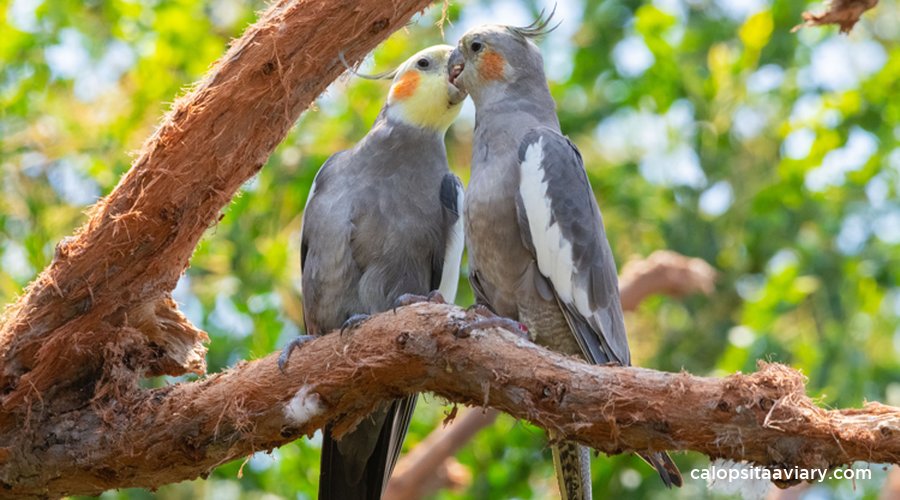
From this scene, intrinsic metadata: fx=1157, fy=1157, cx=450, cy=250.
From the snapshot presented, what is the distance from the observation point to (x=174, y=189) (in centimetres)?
427

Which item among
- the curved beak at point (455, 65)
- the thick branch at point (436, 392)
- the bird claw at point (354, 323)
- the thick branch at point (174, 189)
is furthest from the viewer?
the curved beak at point (455, 65)

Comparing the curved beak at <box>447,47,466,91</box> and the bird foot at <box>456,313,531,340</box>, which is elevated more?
the curved beak at <box>447,47,466,91</box>

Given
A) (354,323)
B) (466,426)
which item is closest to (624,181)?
(466,426)

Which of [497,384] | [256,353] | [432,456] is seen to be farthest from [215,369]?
[497,384]

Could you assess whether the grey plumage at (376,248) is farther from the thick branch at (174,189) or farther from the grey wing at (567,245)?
the thick branch at (174,189)

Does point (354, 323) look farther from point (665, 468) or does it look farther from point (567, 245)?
point (665, 468)

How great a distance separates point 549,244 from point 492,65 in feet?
3.22

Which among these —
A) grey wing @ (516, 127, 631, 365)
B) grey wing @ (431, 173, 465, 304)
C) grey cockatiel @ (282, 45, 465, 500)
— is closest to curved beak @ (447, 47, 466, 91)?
grey cockatiel @ (282, 45, 465, 500)

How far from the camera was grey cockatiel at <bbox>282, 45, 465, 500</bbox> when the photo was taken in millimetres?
4969

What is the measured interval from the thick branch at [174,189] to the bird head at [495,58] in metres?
0.89

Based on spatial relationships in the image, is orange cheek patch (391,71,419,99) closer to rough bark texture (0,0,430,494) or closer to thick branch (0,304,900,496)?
rough bark texture (0,0,430,494)

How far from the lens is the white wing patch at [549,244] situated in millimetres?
4656

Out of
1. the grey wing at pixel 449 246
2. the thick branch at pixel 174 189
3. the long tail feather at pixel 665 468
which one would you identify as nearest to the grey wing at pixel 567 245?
the grey wing at pixel 449 246

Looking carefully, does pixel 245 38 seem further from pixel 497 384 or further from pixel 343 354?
pixel 497 384
